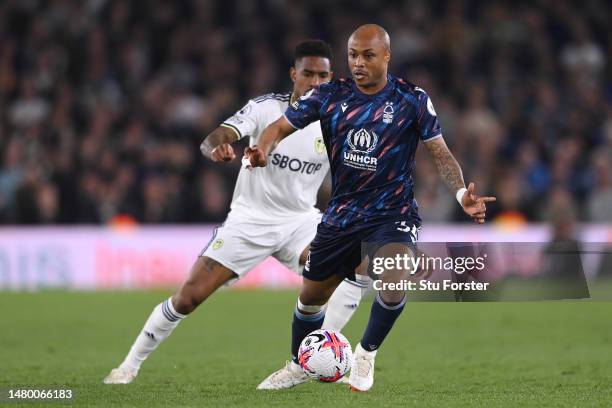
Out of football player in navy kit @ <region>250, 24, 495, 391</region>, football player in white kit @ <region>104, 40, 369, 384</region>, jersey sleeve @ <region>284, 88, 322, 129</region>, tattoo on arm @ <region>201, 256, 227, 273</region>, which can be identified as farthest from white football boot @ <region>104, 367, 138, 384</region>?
jersey sleeve @ <region>284, 88, 322, 129</region>

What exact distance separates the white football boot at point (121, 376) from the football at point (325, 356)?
1.35 meters

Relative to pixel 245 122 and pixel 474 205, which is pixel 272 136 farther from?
pixel 474 205

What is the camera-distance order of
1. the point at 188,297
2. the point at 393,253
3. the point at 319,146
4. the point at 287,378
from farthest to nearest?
the point at 319,146
the point at 188,297
the point at 287,378
the point at 393,253

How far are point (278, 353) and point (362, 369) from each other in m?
2.85

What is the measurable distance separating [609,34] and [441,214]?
17.9 ft

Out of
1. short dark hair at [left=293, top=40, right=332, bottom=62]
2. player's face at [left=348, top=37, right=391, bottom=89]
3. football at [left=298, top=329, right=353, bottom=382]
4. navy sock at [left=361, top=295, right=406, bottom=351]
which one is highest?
short dark hair at [left=293, top=40, right=332, bottom=62]

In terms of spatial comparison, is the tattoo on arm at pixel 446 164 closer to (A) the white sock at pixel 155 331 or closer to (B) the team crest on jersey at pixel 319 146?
(B) the team crest on jersey at pixel 319 146

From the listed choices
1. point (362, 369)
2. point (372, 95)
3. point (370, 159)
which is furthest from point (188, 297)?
point (372, 95)

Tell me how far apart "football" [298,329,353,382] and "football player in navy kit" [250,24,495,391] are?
109 millimetres

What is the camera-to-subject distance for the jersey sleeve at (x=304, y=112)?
723 centimetres

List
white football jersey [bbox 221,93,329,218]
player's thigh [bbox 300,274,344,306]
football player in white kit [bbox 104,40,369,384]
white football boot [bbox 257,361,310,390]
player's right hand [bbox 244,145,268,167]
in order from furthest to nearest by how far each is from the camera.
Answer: white football jersey [bbox 221,93,329,218]
football player in white kit [bbox 104,40,369,384]
white football boot [bbox 257,361,310,390]
player's thigh [bbox 300,274,344,306]
player's right hand [bbox 244,145,268,167]

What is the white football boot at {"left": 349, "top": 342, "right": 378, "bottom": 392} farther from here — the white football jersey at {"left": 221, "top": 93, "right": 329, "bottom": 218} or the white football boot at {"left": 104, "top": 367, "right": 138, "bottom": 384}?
the white football boot at {"left": 104, "top": 367, "right": 138, "bottom": 384}

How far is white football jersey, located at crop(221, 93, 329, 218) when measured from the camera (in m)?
8.41

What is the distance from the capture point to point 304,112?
7238 mm
